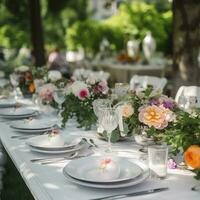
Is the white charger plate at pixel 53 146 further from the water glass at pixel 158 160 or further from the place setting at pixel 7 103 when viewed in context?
the place setting at pixel 7 103

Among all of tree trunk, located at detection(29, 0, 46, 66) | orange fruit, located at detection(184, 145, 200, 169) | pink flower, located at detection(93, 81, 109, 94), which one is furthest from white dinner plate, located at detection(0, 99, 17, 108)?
tree trunk, located at detection(29, 0, 46, 66)

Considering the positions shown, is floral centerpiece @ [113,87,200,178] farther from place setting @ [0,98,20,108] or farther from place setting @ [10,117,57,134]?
place setting @ [0,98,20,108]

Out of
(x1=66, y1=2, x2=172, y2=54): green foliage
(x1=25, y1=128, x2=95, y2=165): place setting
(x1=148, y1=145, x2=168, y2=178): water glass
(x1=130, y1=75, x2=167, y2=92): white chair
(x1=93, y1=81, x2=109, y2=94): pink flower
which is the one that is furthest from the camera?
(x1=66, y1=2, x2=172, y2=54): green foliage

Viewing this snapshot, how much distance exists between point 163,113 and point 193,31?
2641mm

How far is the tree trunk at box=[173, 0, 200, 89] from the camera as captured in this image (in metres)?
4.21

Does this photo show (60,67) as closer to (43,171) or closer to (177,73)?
(177,73)

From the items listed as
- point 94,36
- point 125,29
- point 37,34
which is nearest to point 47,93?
point 37,34

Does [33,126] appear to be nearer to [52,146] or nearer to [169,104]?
[52,146]

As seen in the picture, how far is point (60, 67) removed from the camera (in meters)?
7.50

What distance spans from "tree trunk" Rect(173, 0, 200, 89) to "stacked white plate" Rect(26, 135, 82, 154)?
2.59 metres

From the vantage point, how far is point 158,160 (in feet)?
5.19

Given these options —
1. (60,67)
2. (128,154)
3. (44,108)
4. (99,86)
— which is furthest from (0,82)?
(60,67)

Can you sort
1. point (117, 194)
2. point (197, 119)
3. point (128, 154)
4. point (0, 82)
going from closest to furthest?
point (117, 194) → point (197, 119) → point (128, 154) → point (0, 82)

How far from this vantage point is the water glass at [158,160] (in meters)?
1.57
